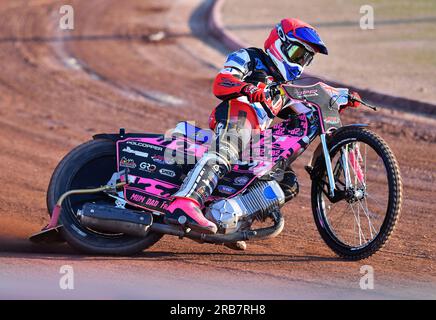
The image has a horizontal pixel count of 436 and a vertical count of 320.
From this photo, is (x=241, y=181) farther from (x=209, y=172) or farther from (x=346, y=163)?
(x=346, y=163)

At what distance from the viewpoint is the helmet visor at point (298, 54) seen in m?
6.95

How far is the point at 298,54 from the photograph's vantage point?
699 centimetres

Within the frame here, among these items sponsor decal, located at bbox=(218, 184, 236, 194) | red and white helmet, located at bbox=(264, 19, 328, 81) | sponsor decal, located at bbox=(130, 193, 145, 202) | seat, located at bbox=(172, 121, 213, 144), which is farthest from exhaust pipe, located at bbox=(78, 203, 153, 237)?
red and white helmet, located at bbox=(264, 19, 328, 81)

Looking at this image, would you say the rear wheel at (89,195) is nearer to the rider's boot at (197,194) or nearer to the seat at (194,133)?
the rider's boot at (197,194)

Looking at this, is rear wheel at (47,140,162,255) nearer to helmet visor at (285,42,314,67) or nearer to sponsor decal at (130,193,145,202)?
sponsor decal at (130,193,145,202)

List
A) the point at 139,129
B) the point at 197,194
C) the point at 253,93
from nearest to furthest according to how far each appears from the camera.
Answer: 1. the point at 253,93
2. the point at 197,194
3. the point at 139,129

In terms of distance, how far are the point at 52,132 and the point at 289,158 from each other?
4.95 metres

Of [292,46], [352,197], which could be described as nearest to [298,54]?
[292,46]

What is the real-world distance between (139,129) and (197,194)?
4.71 meters

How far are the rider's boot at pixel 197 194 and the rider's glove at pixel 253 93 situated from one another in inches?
21.6

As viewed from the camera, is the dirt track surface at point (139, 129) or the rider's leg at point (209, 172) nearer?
the dirt track surface at point (139, 129)

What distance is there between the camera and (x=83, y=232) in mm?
6996

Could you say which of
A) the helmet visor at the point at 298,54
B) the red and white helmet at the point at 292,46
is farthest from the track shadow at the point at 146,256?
the helmet visor at the point at 298,54
